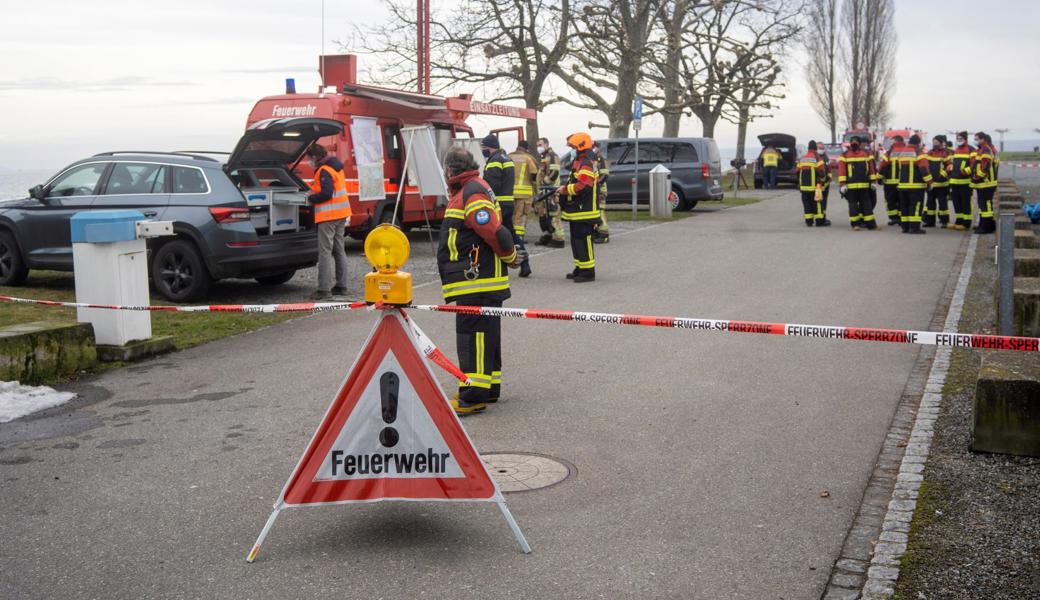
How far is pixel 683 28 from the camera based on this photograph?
34.7 metres

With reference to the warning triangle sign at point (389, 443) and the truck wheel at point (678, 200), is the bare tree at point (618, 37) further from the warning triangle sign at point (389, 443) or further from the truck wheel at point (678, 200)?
the warning triangle sign at point (389, 443)

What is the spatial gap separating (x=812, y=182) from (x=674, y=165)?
18.2 ft

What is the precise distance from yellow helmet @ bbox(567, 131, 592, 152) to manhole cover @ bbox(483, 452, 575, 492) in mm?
7652

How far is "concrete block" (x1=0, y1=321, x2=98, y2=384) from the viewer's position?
7957 mm

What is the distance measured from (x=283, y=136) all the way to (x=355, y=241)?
23.9 ft

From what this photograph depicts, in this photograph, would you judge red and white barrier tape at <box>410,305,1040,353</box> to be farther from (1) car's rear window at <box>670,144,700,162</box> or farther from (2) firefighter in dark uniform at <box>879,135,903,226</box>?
(1) car's rear window at <box>670,144,700,162</box>

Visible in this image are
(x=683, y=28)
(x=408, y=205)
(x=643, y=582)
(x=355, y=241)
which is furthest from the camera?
(x=683, y=28)

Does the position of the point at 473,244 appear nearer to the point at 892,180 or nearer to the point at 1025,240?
the point at 1025,240

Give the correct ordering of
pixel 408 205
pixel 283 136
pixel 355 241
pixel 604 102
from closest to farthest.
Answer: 1. pixel 283 136
2. pixel 408 205
3. pixel 355 241
4. pixel 604 102

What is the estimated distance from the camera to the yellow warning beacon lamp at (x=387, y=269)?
4691 millimetres

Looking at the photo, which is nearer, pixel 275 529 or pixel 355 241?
pixel 275 529

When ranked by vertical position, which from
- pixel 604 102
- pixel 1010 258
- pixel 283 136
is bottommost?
pixel 1010 258

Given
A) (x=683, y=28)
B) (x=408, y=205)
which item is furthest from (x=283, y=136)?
(x=683, y=28)

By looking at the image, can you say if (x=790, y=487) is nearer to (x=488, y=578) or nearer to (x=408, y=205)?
(x=488, y=578)
